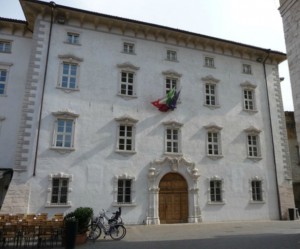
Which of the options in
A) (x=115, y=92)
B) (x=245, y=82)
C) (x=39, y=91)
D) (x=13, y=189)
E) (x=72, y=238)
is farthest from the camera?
(x=245, y=82)

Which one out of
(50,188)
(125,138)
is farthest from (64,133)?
(125,138)

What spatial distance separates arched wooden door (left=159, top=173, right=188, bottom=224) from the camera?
60.4 ft

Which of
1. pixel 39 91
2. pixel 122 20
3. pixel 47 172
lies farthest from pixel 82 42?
pixel 47 172

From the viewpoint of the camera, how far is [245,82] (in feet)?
75.3

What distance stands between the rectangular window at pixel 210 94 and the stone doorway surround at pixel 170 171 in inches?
202

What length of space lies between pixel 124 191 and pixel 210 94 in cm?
982

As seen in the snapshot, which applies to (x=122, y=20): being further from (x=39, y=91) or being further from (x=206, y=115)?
(x=206, y=115)

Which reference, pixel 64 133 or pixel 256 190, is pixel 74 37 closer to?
pixel 64 133

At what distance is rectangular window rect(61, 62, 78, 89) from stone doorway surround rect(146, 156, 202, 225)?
23.9 feet

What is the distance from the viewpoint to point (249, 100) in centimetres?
2288

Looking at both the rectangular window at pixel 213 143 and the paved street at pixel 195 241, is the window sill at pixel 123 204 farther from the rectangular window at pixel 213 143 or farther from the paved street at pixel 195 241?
the rectangular window at pixel 213 143

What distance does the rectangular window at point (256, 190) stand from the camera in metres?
20.8

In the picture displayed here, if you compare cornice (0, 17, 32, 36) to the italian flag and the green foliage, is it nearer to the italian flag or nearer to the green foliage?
the italian flag

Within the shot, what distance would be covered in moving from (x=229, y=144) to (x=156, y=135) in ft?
18.6
